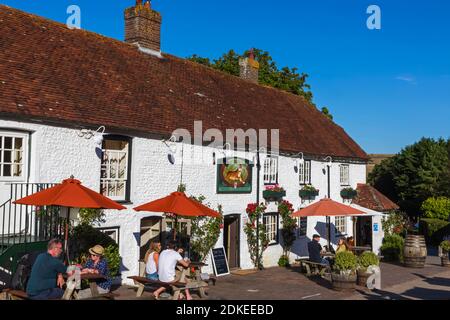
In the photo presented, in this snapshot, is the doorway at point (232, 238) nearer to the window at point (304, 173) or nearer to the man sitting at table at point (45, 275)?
the window at point (304, 173)

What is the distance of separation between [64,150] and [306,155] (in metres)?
11.3

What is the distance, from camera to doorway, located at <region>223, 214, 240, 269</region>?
17656 millimetres

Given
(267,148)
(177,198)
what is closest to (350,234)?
(267,148)

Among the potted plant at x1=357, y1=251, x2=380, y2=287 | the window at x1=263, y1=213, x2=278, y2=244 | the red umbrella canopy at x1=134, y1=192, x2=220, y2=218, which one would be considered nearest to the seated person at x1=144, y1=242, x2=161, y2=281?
the red umbrella canopy at x1=134, y1=192, x2=220, y2=218

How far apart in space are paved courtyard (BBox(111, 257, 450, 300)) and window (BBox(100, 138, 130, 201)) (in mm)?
2636

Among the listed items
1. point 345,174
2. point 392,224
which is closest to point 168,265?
point 345,174

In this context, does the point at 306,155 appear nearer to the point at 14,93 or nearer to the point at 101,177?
the point at 101,177

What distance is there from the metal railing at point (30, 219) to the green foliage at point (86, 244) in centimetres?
42

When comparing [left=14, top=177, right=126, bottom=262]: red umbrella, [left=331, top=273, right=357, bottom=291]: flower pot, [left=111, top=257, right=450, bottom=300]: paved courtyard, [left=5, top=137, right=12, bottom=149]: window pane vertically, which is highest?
[left=5, top=137, right=12, bottom=149]: window pane

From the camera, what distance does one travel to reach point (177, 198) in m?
12.2

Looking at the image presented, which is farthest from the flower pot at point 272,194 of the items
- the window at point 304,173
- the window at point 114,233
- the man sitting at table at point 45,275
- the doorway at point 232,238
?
the man sitting at table at point 45,275

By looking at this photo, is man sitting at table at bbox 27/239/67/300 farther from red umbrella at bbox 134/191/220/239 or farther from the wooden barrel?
the wooden barrel

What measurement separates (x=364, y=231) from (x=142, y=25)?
613 inches

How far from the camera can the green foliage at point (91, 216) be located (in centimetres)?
1231
